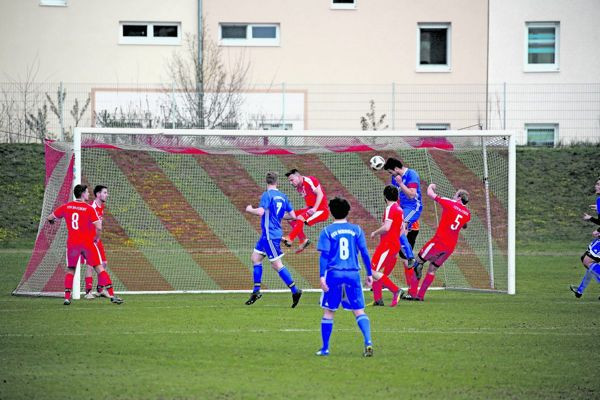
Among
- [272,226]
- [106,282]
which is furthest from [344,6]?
[106,282]

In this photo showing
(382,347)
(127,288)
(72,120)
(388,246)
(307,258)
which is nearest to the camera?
(382,347)

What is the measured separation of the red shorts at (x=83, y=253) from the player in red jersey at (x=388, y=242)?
4.13 meters

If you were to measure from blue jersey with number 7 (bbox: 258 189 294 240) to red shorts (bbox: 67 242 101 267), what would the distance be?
253 cm

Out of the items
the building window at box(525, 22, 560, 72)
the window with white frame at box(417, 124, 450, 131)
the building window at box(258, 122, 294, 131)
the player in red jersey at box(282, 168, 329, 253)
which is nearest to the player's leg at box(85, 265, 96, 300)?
the player in red jersey at box(282, 168, 329, 253)

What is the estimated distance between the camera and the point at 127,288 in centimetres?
1753

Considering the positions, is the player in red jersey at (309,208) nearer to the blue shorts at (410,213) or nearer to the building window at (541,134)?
the blue shorts at (410,213)

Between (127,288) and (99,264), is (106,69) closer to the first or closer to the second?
(127,288)

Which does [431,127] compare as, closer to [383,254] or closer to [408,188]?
[408,188]

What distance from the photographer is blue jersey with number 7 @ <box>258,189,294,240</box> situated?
14961 millimetres

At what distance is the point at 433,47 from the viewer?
32.0 meters

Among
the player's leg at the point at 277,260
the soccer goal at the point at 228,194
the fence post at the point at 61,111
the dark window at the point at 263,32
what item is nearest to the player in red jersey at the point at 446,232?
the soccer goal at the point at 228,194

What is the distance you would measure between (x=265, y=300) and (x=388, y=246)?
237cm

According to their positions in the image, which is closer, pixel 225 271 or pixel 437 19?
pixel 225 271

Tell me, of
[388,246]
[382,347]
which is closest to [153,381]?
[382,347]
